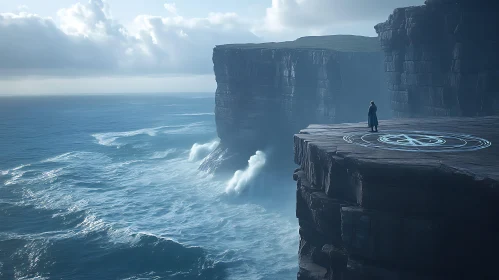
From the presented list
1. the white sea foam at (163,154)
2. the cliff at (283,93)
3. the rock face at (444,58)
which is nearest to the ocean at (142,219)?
the white sea foam at (163,154)

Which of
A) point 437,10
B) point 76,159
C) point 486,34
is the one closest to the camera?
point 486,34

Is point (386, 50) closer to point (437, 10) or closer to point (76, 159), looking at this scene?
point (437, 10)

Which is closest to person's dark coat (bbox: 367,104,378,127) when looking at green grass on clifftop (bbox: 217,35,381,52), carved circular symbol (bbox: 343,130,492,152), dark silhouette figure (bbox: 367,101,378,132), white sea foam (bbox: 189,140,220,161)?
dark silhouette figure (bbox: 367,101,378,132)

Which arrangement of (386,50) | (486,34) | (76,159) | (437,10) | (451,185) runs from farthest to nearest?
(76,159) < (386,50) < (437,10) < (486,34) < (451,185)

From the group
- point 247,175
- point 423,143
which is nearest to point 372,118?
point 423,143

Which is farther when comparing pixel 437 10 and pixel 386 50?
pixel 386 50

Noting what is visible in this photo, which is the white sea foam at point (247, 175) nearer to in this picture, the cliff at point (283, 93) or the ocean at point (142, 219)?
the ocean at point (142, 219)

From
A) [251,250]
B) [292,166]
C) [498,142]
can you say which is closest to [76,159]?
[292,166]
